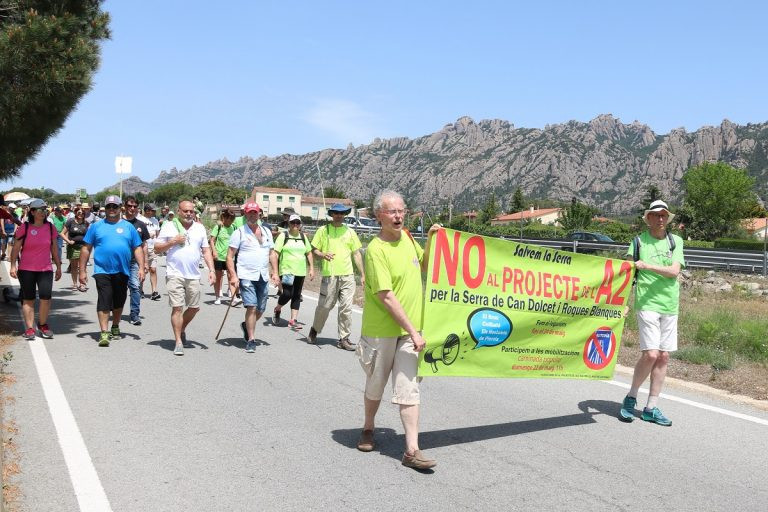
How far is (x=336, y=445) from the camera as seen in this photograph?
210 inches

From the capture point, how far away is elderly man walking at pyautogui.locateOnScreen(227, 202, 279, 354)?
9281 millimetres

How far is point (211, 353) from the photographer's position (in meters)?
9.04

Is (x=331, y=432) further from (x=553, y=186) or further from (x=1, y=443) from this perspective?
Answer: (x=553, y=186)

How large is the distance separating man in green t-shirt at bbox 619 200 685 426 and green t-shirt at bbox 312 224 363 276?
14.8 feet

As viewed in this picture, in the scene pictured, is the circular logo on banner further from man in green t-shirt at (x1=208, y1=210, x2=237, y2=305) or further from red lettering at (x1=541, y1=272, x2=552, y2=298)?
man in green t-shirt at (x1=208, y1=210, x2=237, y2=305)

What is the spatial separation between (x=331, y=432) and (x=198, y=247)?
4546mm

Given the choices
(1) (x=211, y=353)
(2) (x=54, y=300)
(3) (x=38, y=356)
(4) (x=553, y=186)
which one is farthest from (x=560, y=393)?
(4) (x=553, y=186)

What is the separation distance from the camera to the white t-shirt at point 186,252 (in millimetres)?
9109

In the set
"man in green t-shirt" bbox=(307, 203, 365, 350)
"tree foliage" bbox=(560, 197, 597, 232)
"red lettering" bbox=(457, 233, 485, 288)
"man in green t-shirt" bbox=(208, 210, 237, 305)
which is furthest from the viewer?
"tree foliage" bbox=(560, 197, 597, 232)

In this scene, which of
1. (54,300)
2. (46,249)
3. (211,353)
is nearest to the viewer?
(211,353)

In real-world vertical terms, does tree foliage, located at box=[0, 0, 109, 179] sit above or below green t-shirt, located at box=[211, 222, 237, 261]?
above

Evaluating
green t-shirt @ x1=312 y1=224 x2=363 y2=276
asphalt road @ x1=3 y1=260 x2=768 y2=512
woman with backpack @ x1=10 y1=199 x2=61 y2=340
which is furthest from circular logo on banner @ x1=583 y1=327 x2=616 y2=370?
woman with backpack @ x1=10 y1=199 x2=61 y2=340

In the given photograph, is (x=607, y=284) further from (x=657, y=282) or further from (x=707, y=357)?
(x=707, y=357)

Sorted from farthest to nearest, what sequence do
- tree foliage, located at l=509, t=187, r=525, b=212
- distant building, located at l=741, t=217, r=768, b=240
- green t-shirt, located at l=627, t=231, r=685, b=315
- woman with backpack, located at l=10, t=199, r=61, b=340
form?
1. tree foliage, located at l=509, t=187, r=525, b=212
2. distant building, located at l=741, t=217, r=768, b=240
3. woman with backpack, located at l=10, t=199, r=61, b=340
4. green t-shirt, located at l=627, t=231, r=685, b=315
